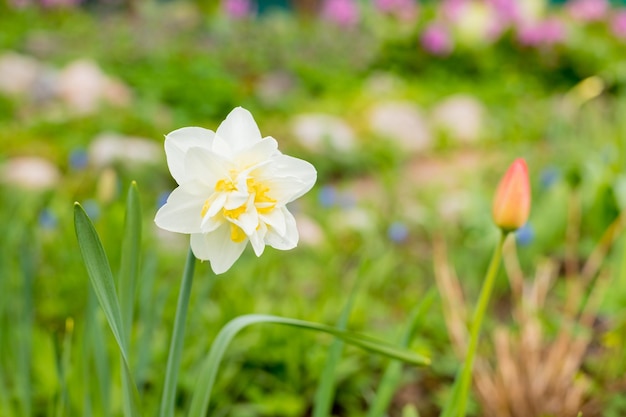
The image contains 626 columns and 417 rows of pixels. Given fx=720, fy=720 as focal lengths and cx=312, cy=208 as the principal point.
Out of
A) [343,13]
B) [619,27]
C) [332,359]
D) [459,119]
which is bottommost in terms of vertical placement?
[332,359]

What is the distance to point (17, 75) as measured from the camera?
4.99 metres

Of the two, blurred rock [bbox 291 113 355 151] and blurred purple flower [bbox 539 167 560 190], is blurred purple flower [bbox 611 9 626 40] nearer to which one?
blurred rock [bbox 291 113 355 151]

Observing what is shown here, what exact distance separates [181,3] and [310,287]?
677 cm

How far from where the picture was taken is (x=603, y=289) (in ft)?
6.50

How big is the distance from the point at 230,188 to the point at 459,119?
4.41 metres

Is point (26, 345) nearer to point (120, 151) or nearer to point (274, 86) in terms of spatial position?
point (120, 151)

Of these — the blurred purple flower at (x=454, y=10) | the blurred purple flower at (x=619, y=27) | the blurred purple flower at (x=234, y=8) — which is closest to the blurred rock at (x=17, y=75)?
the blurred purple flower at (x=234, y=8)

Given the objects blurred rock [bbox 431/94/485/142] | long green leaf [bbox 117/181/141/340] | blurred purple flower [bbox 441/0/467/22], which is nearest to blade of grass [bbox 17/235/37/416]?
long green leaf [bbox 117/181/141/340]

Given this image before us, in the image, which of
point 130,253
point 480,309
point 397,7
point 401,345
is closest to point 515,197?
point 480,309

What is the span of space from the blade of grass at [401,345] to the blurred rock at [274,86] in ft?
14.0

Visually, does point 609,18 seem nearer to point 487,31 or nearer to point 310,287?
point 487,31

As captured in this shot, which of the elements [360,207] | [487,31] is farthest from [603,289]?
[487,31]

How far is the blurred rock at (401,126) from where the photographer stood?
460 cm

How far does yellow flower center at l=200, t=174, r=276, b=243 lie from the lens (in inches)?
27.7
